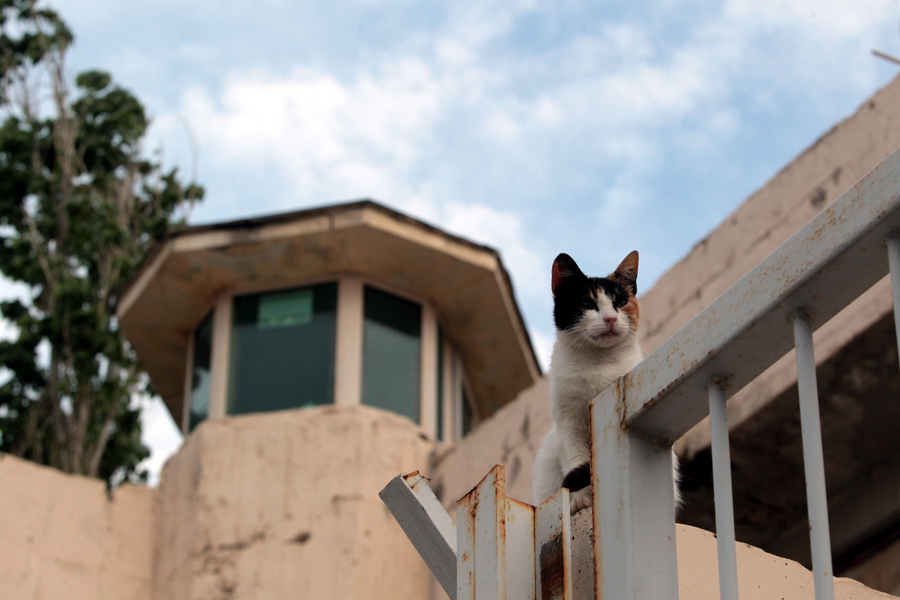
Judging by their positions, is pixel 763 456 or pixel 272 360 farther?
pixel 272 360

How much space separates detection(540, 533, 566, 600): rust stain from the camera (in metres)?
2.64

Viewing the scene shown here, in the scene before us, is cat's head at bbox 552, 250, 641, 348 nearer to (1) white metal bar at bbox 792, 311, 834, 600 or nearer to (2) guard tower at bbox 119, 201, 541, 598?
(1) white metal bar at bbox 792, 311, 834, 600

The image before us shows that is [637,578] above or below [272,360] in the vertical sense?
below

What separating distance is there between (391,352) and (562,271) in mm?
6668

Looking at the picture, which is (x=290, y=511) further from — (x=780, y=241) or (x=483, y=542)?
(x=483, y=542)

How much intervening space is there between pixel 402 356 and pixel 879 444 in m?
4.66

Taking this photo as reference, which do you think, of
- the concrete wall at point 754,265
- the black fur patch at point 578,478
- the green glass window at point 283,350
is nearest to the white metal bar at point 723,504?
the black fur patch at point 578,478

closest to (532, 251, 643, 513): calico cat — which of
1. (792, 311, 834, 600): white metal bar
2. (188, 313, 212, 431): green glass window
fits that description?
(792, 311, 834, 600): white metal bar

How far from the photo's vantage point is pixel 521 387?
12.5 meters

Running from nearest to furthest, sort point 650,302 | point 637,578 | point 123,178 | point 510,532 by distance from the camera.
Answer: point 637,578 < point 510,532 < point 650,302 < point 123,178

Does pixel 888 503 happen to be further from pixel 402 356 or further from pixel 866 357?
pixel 402 356

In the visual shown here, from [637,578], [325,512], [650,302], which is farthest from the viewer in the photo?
[325,512]

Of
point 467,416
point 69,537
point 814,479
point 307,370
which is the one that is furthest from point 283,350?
point 814,479

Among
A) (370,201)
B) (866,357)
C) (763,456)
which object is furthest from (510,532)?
(370,201)
